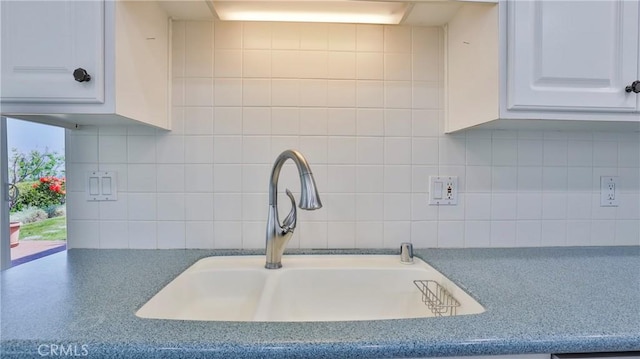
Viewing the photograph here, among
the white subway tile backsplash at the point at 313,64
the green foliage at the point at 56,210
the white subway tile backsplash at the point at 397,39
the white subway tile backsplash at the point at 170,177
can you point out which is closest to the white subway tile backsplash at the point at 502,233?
the white subway tile backsplash at the point at 397,39

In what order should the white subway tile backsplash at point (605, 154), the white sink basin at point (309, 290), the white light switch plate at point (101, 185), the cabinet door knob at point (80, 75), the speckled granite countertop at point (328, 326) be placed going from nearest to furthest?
the speckled granite countertop at point (328, 326) < the cabinet door knob at point (80, 75) < the white sink basin at point (309, 290) < the white light switch plate at point (101, 185) < the white subway tile backsplash at point (605, 154)

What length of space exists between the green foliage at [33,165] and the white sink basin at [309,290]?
699 mm

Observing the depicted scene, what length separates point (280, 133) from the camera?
1.10m

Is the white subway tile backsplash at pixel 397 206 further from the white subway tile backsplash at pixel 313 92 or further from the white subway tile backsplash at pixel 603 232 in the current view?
the white subway tile backsplash at pixel 603 232

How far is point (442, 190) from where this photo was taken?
113cm

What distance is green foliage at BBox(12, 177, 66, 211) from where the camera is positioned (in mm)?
1139

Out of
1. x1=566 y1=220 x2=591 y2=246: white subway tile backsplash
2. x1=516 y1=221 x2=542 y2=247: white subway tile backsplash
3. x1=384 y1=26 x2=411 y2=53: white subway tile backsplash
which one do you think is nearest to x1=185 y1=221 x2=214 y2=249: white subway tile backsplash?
x1=384 y1=26 x2=411 y2=53: white subway tile backsplash

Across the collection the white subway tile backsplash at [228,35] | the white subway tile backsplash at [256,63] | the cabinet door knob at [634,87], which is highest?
the white subway tile backsplash at [228,35]

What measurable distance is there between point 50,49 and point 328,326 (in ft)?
3.09

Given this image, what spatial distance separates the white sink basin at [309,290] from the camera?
91 centimetres

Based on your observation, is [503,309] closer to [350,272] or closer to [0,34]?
[350,272]

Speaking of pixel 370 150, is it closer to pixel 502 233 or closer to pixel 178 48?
pixel 502 233

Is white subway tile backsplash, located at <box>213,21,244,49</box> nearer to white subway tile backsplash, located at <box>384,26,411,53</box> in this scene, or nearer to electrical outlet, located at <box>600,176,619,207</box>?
white subway tile backsplash, located at <box>384,26,411,53</box>

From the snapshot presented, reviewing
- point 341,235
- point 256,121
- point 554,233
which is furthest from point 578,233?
point 256,121
